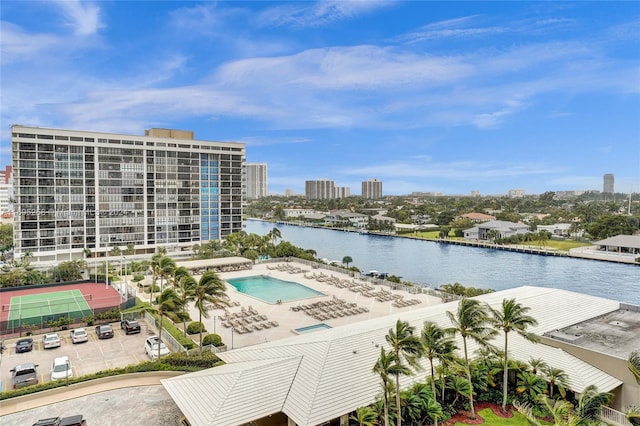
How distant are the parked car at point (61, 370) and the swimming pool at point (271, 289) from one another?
19.5 metres

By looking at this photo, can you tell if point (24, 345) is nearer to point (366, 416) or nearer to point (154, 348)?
point (154, 348)

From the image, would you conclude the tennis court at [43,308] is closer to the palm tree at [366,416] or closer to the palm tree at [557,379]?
the palm tree at [366,416]

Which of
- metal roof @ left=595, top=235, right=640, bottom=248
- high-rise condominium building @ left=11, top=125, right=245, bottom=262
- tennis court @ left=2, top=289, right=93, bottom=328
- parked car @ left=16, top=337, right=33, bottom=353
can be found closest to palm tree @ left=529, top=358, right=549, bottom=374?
parked car @ left=16, top=337, right=33, bottom=353

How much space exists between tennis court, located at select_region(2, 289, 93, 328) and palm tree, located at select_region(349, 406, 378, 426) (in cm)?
2608

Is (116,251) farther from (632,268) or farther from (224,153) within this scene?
(632,268)

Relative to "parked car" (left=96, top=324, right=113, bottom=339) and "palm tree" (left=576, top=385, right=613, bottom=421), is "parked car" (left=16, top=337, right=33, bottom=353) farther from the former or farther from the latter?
"palm tree" (left=576, top=385, right=613, bottom=421)

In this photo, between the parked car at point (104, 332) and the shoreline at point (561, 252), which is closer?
the parked car at point (104, 332)

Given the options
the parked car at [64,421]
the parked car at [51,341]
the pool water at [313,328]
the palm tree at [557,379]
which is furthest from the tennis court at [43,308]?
the palm tree at [557,379]

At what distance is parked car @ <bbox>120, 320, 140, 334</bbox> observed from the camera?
29.5 meters

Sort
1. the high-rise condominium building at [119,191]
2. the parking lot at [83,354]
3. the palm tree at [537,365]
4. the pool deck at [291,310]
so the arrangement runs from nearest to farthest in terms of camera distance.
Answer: the palm tree at [537,365]
the parking lot at [83,354]
the pool deck at [291,310]
the high-rise condominium building at [119,191]

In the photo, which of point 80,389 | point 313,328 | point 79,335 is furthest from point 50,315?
point 313,328

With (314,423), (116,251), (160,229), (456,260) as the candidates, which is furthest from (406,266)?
(314,423)

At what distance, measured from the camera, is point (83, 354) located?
25.6 meters

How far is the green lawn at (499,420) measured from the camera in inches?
690
